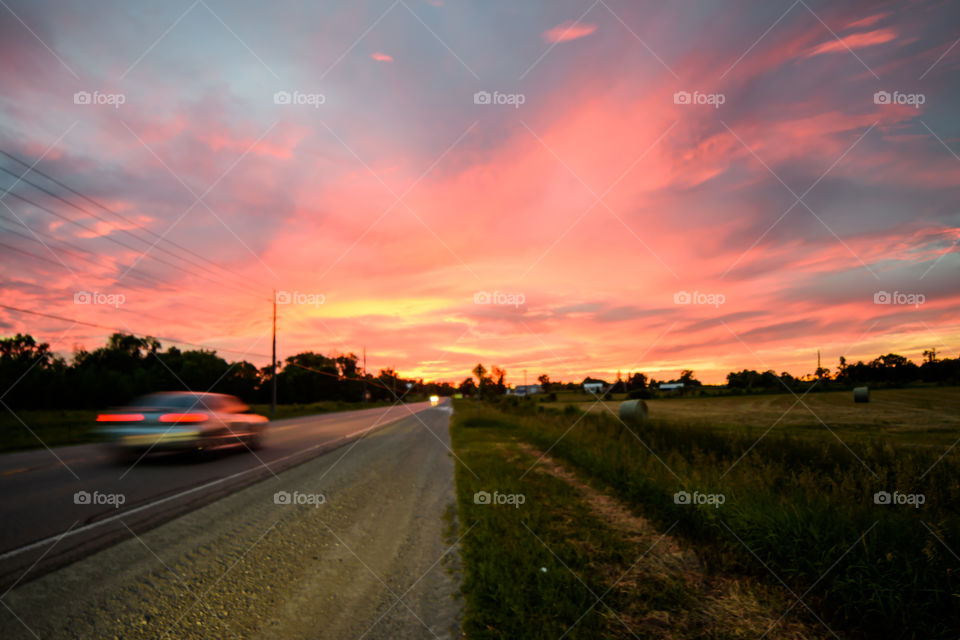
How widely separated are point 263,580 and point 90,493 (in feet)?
17.6

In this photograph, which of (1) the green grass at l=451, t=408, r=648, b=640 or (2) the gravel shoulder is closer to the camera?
(2) the gravel shoulder

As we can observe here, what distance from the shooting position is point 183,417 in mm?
10602

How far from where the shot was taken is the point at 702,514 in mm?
6688

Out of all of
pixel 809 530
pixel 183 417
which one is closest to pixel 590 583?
pixel 809 530

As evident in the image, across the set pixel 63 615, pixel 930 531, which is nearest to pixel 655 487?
pixel 930 531

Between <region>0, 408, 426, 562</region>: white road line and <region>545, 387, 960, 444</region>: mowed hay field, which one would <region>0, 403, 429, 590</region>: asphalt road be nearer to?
<region>0, 408, 426, 562</region>: white road line

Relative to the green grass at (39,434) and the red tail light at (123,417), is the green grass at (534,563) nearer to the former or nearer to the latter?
the red tail light at (123,417)

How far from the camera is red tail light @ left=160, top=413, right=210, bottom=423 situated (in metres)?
10.4

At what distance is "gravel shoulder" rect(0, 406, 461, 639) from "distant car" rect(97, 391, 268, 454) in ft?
13.1

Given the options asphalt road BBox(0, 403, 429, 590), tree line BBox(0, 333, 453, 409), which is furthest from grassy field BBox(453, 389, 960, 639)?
tree line BBox(0, 333, 453, 409)

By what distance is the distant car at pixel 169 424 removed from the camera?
10.1m

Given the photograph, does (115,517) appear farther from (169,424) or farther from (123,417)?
(123,417)

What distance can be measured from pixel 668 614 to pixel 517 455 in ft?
34.9

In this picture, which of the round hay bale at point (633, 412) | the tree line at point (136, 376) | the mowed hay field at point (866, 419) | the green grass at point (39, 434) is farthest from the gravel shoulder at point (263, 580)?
the tree line at point (136, 376)
